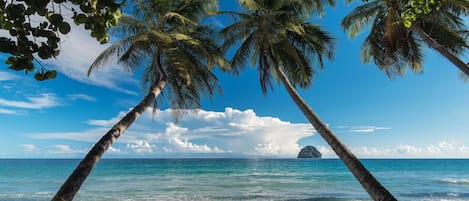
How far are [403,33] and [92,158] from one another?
10.5m

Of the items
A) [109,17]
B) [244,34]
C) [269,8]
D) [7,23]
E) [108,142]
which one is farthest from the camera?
[244,34]

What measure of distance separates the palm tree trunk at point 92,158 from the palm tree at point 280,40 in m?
3.92

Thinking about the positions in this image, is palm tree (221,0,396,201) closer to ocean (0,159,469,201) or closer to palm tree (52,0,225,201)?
palm tree (52,0,225,201)

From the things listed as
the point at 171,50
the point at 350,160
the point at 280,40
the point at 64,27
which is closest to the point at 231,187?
the point at 280,40

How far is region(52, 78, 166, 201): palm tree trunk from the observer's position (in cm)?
488

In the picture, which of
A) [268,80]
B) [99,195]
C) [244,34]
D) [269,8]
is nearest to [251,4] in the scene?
[269,8]

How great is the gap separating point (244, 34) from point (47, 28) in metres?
8.84

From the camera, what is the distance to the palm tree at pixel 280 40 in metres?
9.32

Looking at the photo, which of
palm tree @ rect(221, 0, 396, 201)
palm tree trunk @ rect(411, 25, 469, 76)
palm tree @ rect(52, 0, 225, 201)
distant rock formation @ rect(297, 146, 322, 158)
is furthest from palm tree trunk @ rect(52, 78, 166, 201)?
distant rock formation @ rect(297, 146, 322, 158)

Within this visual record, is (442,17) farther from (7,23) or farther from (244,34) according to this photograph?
(7,23)

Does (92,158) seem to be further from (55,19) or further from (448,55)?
(448,55)

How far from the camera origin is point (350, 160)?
6.55 meters

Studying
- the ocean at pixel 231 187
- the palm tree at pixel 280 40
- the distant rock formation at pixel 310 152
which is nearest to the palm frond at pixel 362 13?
the palm tree at pixel 280 40

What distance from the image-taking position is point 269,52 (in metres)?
10.0
